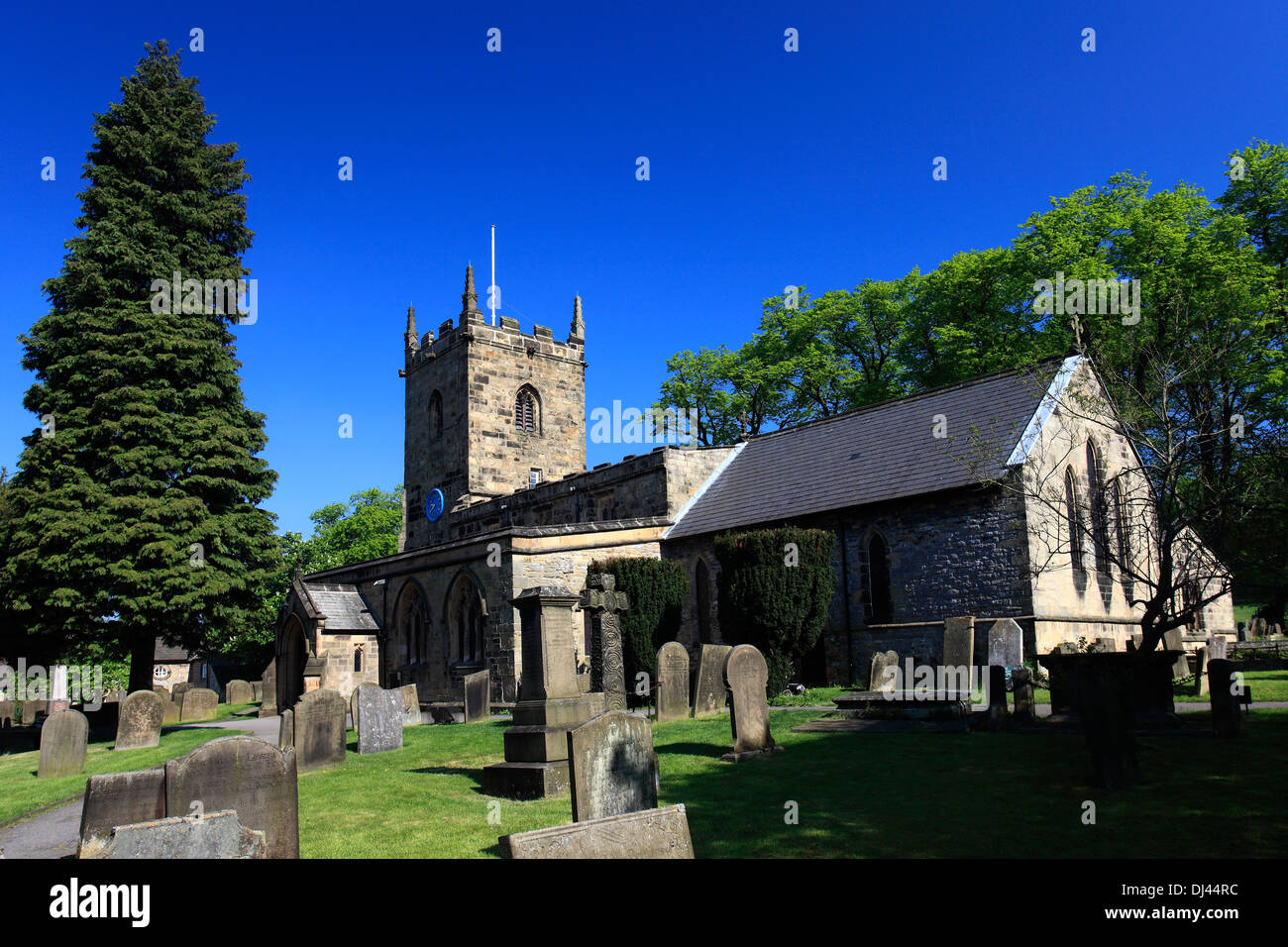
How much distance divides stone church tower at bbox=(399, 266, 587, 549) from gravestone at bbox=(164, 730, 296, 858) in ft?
103

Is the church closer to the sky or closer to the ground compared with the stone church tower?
closer to the ground

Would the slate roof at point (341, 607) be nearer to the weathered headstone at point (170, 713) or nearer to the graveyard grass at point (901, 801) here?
the weathered headstone at point (170, 713)

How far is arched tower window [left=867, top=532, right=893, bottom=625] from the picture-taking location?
21.6 metres

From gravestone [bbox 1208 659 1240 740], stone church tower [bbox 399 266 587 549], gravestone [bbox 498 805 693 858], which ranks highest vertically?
stone church tower [bbox 399 266 587 549]

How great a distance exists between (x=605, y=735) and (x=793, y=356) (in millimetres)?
32305

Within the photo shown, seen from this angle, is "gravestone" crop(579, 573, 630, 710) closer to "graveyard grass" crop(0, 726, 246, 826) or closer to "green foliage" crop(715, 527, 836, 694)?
"green foliage" crop(715, 527, 836, 694)

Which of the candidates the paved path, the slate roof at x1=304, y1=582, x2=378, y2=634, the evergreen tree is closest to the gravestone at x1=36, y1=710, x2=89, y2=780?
the paved path

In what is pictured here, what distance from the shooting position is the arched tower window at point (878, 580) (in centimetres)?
2161

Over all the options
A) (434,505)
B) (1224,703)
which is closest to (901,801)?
(1224,703)

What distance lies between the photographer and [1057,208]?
3020 centimetres

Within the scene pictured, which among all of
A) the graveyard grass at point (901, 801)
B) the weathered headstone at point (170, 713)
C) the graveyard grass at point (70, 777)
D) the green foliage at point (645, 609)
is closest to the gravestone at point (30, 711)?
the weathered headstone at point (170, 713)

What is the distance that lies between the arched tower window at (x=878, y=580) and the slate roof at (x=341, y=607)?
17.3 m

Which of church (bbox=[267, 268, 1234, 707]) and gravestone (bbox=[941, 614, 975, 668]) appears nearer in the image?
gravestone (bbox=[941, 614, 975, 668])

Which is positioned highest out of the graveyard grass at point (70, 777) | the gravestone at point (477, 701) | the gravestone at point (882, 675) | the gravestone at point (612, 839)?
the gravestone at point (612, 839)
